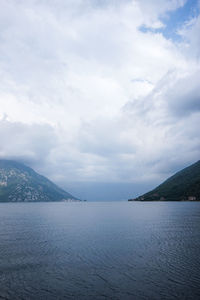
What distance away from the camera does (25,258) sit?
155 ft

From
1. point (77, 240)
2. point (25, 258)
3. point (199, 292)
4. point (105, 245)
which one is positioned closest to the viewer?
point (199, 292)

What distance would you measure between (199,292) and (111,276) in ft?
42.6

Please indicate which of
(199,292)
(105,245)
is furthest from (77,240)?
(199,292)

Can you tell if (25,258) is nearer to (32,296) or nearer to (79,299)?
(32,296)

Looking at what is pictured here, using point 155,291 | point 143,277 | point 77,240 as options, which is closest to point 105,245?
point 77,240

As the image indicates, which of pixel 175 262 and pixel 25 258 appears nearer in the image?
pixel 175 262

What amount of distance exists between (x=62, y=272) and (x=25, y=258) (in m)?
13.8

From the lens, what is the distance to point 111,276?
35.3 m

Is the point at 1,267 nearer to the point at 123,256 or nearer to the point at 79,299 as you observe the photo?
the point at 79,299

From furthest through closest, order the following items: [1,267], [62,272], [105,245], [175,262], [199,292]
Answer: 1. [105,245]
2. [175,262]
3. [1,267]
4. [62,272]
5. [199,292]

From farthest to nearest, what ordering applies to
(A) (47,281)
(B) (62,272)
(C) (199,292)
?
1. (B) (62,272)
2. (A) (47,281)
3. (C) (199,292)

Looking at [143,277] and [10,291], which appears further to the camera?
[143,277]

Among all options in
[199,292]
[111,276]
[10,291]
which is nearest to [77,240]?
[111,276]

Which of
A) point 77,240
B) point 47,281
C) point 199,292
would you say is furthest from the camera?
point 77,240
